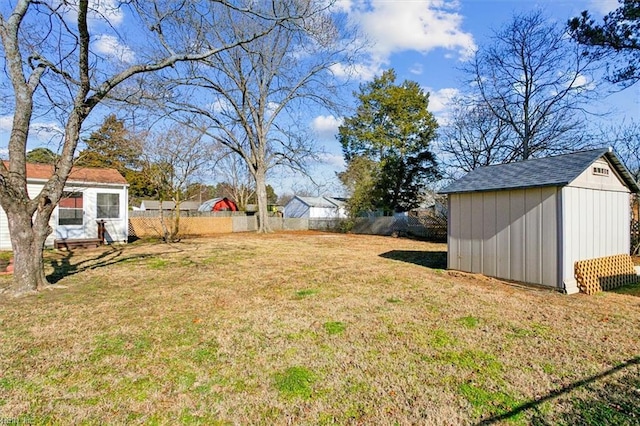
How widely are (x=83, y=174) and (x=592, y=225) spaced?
15.3m

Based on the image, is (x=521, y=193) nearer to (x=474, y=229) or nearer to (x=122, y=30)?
(x=474, y=229)

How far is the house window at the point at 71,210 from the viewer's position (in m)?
11.6

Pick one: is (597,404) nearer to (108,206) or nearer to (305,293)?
(305,293)

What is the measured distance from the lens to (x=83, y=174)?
12086 mm

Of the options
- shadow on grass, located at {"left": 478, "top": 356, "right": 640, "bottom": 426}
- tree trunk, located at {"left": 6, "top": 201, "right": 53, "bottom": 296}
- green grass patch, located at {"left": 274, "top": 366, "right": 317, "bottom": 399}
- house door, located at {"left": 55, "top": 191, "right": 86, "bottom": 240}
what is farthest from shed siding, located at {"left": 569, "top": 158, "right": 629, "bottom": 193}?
house door, located at {"left": 55, "top": 191, "right": 86, "bottom": 240}

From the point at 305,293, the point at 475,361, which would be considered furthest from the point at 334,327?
the point at 305,293

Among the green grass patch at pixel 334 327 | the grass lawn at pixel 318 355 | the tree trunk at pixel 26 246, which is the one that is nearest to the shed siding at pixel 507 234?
the grass lawn at pixel 318 355

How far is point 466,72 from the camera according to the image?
1672 centimetres

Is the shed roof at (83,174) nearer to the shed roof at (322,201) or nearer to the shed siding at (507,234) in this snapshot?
the shed siding at (507,234)

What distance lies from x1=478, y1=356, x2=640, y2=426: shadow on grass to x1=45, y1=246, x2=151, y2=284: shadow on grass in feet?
24.3

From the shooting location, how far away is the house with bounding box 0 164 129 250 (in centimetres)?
1113

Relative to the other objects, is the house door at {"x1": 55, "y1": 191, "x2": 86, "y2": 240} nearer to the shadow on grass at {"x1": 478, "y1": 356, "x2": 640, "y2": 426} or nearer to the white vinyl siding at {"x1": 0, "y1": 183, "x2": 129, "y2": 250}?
the white vinyl siding at {"x1": 0, "y1": 183, "x2": 129, "y2": 250}

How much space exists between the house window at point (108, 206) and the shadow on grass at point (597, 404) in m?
14.1

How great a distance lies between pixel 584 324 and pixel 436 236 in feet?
45.9
